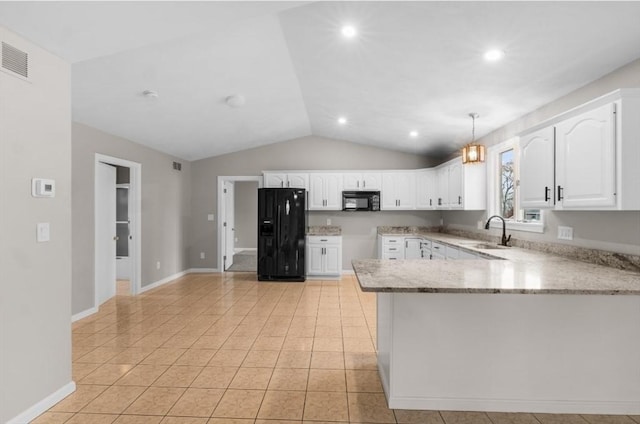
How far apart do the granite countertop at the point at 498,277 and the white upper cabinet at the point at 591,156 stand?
47 cm

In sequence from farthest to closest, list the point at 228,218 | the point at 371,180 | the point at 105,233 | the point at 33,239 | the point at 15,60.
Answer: the point at 228,218, the point at 371,180, the point at 105,233, the point at 33,239, the point at 15,60

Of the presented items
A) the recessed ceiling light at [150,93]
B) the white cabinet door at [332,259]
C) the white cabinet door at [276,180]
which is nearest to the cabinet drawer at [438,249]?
the white cabinet door at [332,259]

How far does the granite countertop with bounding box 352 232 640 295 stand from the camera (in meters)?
1.78

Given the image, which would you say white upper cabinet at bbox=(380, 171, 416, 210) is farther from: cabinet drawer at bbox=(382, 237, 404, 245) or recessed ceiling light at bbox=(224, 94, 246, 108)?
recessed ceiling light at bbox=(224, 94, 246, 108)

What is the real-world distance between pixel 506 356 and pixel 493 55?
218cm

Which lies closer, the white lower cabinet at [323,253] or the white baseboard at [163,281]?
the white baseboard at [163,281]

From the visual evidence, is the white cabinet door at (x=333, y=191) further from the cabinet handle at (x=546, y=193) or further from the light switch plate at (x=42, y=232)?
the light switch plate at (x=42, y=232)

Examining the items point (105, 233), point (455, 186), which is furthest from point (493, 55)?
point (105, 233)

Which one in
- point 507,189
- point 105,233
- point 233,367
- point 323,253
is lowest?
point 233,367

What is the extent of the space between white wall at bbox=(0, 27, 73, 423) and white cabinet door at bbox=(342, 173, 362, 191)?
4.48 m

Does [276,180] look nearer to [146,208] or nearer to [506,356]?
[146,208]

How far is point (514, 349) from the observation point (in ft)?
6.68

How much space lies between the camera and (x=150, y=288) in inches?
208

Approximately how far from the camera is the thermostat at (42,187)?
200cm
